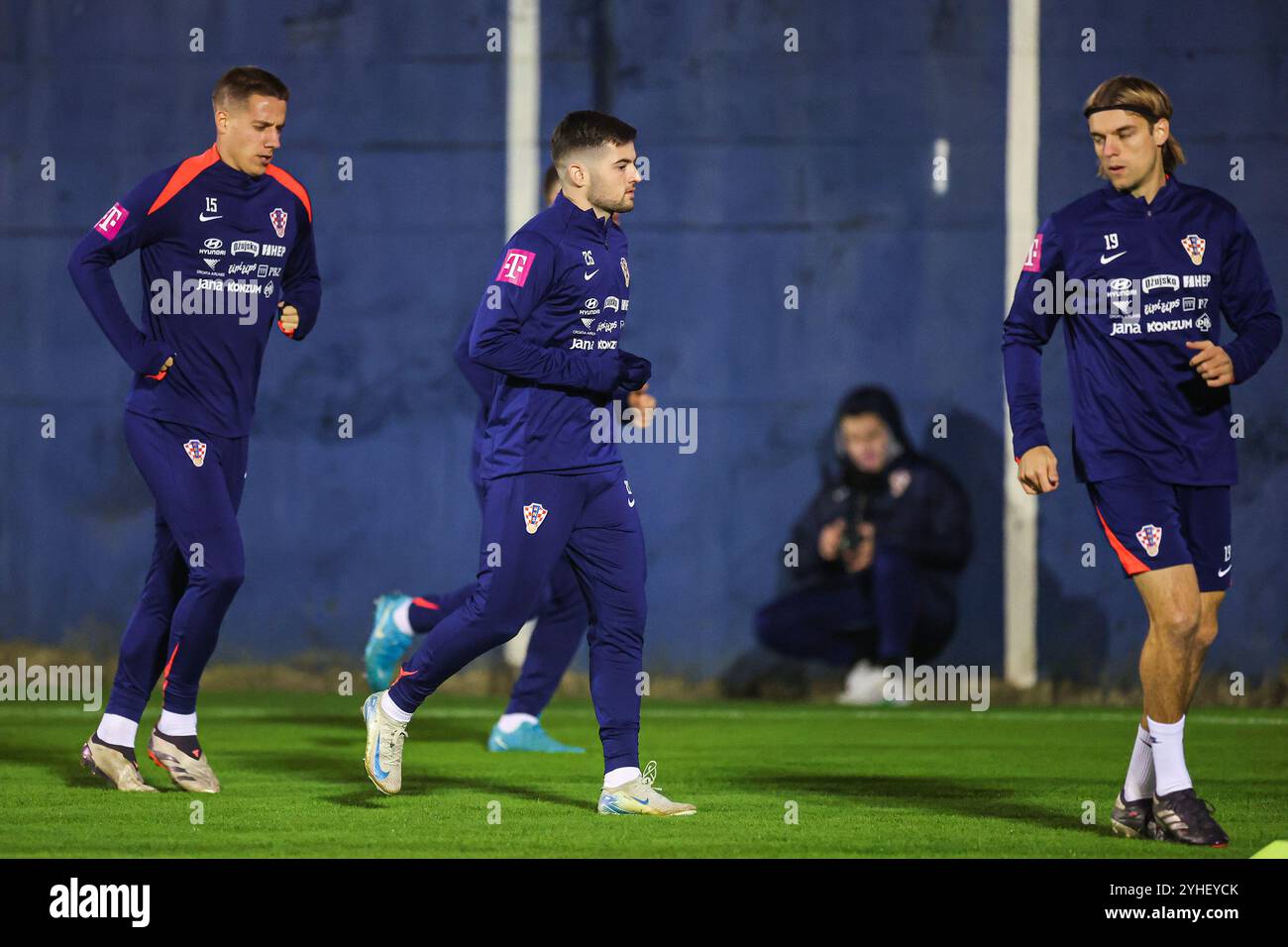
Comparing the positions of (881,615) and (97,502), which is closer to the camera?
(881,615)

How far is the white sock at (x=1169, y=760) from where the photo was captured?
5.43m

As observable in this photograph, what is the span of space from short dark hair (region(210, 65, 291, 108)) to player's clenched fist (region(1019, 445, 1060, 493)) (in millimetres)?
2938

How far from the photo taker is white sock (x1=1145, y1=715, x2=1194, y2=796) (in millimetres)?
5434

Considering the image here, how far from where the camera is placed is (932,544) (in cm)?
1068

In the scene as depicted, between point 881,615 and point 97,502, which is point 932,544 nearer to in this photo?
point 881,615

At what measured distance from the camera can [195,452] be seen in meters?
6.41

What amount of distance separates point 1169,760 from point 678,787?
79.2 inches

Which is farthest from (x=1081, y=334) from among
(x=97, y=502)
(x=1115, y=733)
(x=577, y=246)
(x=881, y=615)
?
(x=97, y=502)

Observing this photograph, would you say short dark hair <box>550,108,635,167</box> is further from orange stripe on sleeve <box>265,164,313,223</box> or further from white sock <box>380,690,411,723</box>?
white sock <box>380,690,411,723</box>

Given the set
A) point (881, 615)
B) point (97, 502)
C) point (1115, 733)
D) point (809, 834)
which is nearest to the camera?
point (809, 834)

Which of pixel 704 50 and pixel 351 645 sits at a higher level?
pixel 704 50

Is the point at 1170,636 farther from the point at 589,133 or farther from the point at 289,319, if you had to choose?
the point at 289,319

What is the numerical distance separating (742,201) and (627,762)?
18.5 ft

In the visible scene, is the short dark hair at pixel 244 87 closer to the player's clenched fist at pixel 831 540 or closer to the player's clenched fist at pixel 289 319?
the player's clenched fist at pixel 289 319
